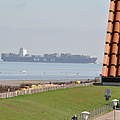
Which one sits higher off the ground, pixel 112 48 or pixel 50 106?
pixel 112 48

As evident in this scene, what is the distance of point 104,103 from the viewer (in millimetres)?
58531

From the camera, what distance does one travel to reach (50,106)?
51375mm

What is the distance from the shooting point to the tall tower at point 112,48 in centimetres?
1455

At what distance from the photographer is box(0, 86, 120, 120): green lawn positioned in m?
42.4

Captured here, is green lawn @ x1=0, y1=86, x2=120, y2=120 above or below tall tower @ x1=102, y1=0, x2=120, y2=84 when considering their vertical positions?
below

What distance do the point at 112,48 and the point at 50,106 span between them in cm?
3733

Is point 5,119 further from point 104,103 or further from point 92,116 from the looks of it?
point 104,103

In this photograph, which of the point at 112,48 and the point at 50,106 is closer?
the point at 112,48

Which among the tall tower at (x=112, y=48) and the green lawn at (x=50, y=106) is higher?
the tall tower at (x=112, y=48)

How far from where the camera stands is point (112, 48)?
1470cm

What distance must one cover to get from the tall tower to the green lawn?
993 inches

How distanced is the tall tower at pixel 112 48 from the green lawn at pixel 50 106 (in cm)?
2521

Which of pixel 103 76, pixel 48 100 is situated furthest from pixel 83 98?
pixel 103 76

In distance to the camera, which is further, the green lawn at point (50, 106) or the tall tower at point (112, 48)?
the green lawn at point (50, 106)
